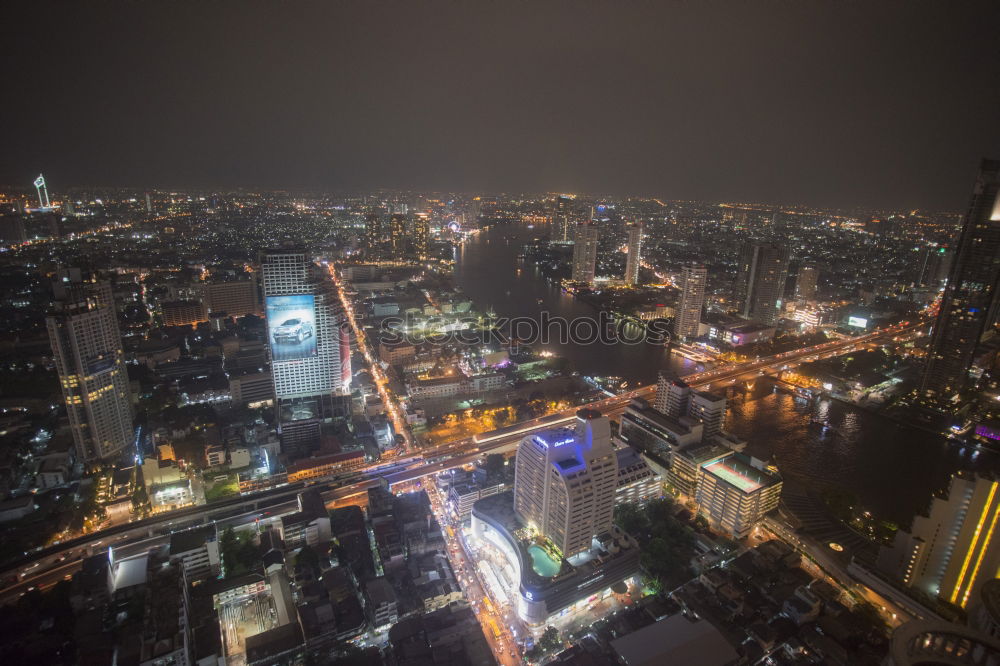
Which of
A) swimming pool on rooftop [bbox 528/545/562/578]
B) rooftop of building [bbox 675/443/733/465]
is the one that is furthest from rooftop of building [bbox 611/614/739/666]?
rooftop of building [bbox 675/443/733/465]

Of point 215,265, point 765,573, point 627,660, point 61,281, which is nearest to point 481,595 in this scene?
point 627,660

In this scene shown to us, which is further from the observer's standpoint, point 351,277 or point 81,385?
point 351,277

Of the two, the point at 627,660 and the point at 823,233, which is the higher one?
the point at 823,233

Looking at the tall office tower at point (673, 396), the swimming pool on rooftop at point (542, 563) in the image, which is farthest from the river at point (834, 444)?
the swimming pool on rooftop at point (542, 563)

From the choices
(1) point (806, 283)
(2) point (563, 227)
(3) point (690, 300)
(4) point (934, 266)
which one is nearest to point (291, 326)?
(3) point (690, 300)

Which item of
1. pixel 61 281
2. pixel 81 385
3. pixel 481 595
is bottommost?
pixel 481 595

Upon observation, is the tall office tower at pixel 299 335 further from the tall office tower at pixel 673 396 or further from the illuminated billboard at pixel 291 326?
the tall office tower at pixel 673 396

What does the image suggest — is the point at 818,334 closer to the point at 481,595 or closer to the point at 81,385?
the point at 481,595
